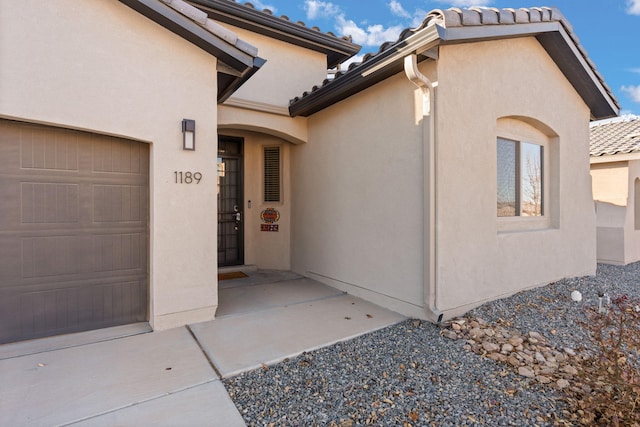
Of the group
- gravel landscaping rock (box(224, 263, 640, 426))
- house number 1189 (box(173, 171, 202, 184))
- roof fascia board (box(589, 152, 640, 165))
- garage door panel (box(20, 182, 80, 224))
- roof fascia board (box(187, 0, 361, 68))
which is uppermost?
roof fascia board (box(187, 0, 361, 68))

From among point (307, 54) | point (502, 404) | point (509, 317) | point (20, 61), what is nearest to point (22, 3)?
point (20, 61)

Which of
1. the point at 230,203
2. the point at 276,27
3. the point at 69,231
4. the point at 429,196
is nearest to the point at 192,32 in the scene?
the point at 69,231

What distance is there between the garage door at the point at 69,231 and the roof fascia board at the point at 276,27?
158 inches

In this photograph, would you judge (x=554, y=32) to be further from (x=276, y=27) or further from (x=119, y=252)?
(x=119, y=252)

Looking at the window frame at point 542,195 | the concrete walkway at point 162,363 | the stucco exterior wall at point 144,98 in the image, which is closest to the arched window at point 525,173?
the window frame at point 542,195

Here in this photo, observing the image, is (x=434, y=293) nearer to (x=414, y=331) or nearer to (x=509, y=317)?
(x=414, y=331)

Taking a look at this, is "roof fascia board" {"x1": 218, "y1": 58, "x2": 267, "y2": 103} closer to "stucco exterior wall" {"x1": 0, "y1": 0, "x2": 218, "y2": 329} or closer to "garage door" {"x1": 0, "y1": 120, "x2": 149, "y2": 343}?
"stucco exterior wall" {"x1": 0, "y1": 0, "x2": 218, "y2": 329}

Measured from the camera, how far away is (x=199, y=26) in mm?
4465

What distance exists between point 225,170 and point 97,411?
20.7ft

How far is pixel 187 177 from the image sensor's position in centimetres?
468

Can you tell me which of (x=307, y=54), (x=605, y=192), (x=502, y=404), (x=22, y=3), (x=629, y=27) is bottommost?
(x=502, y=404)

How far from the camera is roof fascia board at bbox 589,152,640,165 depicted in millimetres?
8719

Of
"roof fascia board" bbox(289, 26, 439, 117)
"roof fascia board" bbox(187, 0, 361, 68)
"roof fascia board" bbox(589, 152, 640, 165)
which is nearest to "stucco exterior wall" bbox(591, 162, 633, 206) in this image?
"roof fascia board" bbox(589, 152, 640, 165)

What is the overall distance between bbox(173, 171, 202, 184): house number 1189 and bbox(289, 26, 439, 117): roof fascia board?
295cm
